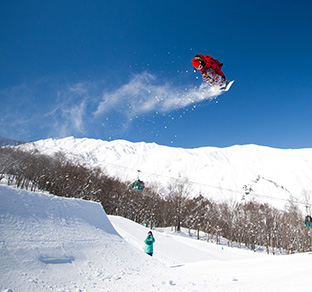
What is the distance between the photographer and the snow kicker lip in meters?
6.01

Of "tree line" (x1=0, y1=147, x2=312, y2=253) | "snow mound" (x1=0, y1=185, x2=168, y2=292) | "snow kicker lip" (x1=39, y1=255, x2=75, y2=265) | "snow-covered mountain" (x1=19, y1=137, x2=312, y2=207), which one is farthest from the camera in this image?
"snow-covered mountain" (x1=19, y1=137, x2=312, y2=207)

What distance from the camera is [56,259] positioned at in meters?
6.33

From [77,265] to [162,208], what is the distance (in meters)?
50.0

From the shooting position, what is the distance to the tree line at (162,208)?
41.2 meters

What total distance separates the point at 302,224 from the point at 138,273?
50.4 meters

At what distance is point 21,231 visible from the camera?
676 centimetres

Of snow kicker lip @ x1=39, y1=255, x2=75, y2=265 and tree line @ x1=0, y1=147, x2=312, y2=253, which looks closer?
snow kicker lip @ x1=39, y1=255, x2=75, y2=265

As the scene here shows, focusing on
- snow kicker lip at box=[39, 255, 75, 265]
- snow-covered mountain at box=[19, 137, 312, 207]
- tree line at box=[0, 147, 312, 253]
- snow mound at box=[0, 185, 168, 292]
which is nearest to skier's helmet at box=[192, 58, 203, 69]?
snow mound at box=[0, 185, 168, 292]

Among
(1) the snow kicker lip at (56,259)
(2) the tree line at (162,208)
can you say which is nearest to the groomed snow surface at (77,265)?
(1) the snow kicker lip at (56,259)

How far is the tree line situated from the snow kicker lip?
121ft

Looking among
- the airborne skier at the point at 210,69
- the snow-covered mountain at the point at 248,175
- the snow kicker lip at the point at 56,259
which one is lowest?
the snow kicker lip at the point at 56,259

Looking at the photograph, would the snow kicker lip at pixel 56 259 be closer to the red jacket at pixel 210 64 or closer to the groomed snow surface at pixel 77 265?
the groomed snow surface at pixel 77 265

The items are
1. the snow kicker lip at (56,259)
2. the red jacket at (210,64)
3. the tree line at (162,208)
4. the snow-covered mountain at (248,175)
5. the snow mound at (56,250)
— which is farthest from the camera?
the snow-covered mountain at (248,175)

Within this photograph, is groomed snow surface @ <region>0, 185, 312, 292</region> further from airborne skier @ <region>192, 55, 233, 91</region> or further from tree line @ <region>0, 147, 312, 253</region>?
tree line @ <region>0, 147, 312, 253</region>
